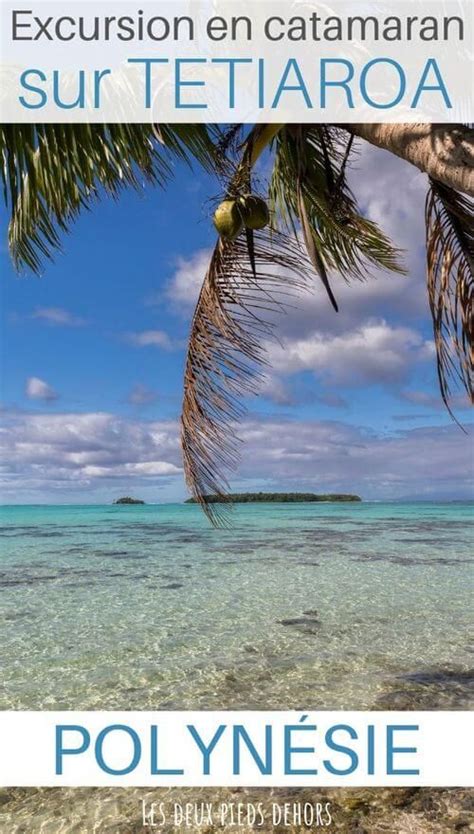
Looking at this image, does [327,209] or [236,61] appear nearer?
[236,61]

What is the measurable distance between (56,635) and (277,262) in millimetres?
5908

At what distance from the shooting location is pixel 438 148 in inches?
83.7

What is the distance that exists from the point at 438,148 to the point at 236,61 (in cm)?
112

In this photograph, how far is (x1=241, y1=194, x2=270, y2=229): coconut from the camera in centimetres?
270

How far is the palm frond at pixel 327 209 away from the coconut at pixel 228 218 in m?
0.60

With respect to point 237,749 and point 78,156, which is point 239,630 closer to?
point 237,749

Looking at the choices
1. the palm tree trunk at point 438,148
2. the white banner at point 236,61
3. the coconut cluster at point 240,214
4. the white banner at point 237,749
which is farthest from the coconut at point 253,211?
the white banner at point 237,749

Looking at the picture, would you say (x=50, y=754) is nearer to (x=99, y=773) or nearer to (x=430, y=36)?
(x=99, y=773)

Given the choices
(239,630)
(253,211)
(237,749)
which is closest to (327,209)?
(253,211)

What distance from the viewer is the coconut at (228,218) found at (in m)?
2.70

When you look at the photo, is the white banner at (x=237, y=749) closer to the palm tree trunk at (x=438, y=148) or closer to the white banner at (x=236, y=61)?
the palm tree trunk at (x=438, y=148)

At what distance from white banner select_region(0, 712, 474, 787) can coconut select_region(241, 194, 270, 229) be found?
337 centimetres

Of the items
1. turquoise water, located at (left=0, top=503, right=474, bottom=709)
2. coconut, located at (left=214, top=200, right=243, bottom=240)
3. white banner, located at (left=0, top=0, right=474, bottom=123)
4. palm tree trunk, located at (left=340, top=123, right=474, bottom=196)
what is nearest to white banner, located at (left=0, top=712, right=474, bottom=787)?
turquoise water, located at (left=0, top=503, right=474, bottom=709)

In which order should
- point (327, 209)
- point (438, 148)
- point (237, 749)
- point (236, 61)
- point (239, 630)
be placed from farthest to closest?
point (239, 630) < point (237, 749) < point (327, 209) < point (236, 61) < point (438, 148)
